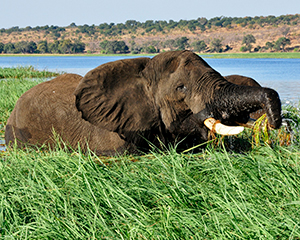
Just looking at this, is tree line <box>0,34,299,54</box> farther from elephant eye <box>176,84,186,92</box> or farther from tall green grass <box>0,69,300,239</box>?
tall green grass <box>0,69,300,239</box>

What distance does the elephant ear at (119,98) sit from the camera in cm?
461

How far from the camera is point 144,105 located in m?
4.59

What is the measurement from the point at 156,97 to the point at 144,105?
16cm

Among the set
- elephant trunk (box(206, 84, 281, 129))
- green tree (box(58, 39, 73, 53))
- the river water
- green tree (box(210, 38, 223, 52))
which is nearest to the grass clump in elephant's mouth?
elephant trunk (box(206, 84, 281, 129))

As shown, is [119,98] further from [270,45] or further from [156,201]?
[270,45]

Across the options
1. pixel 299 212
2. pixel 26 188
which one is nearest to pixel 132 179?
pixel 26 188

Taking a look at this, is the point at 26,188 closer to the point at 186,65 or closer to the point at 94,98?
the point at 94,98

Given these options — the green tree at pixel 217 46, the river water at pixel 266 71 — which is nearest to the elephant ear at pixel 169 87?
the river water at pixel 266 71

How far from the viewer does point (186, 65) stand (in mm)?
4402

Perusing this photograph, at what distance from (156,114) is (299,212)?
1997 millimetres

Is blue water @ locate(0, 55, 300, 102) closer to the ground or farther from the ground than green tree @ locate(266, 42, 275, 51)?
farther from the ground

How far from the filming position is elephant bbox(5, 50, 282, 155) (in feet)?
13.5

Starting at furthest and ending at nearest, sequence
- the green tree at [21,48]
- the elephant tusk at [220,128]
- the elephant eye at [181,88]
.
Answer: the green tree at [21,48], the elephant eye at [181,88], the elephant tusk at [220,128]

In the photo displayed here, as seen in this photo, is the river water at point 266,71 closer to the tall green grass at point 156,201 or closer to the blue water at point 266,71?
the blue water at point 266,71
